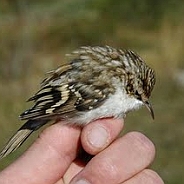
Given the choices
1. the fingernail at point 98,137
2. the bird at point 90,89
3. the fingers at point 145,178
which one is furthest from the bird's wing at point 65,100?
the fingers at point 145,178

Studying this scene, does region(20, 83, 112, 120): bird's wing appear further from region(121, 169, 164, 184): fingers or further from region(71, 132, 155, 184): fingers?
region(121, 169, 164, 184): fingers

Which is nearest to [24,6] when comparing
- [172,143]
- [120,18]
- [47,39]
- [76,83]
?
[47,39]

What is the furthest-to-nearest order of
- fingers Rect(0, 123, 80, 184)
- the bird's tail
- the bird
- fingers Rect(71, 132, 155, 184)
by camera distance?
the bird's tail → the bird → fingers Rect(0, 123, 80, 184) → fingers Rect(71, 132, 155, 184)

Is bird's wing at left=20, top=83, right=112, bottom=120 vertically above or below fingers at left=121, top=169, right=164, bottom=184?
above

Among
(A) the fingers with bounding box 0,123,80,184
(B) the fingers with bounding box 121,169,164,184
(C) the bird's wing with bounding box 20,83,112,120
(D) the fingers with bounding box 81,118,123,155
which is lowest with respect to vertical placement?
(B) the fingers with bounding box 121,169,164,184

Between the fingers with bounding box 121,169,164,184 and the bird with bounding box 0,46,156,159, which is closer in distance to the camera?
the fingers with bounding box 121,169,164,184

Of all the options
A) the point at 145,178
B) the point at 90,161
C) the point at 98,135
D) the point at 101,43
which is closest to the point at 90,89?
the point at 98,135

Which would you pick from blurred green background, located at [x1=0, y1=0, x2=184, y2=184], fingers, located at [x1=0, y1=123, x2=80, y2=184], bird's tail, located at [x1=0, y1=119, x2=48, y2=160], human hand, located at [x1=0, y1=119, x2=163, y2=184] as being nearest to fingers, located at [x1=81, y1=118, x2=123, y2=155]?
human hand, located at [x1=0, y1=119, x2=163, y2=184]
